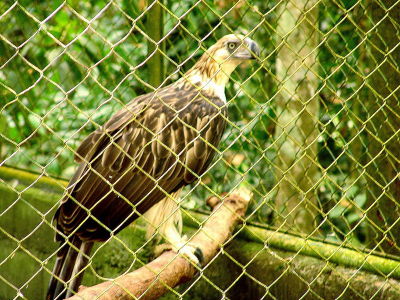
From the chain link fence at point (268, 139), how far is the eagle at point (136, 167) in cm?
19

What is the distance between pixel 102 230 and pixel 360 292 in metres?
1.29

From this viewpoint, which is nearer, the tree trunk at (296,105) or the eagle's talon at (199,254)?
the eagle's talon at (199,254)

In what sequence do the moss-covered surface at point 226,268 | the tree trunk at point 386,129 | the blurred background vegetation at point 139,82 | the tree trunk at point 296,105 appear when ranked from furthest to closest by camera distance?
the blurred background vegetation at point 139,82 < the tree trunk at point 296,105 < the tree trunk at point 386,129 < the moss-covered surface at point 226,268

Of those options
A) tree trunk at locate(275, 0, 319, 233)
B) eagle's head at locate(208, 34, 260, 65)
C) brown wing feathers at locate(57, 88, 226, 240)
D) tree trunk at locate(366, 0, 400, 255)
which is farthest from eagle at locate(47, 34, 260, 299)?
tree trunk at locate(366, 0, 400, 255)

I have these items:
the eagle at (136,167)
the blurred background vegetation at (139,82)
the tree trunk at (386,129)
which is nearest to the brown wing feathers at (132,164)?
the eagle at (136,167)

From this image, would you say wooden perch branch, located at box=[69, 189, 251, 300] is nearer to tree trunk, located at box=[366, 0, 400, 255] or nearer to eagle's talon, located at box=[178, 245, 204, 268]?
eagle's talon, located at box=[178, 245, 204, 268]

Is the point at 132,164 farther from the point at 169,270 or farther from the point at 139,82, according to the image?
the point at 139,82

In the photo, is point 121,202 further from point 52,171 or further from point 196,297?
point 52,171

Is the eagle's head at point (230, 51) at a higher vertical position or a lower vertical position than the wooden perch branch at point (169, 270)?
higher

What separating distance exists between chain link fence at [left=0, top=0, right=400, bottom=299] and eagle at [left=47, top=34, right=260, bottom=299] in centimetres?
19

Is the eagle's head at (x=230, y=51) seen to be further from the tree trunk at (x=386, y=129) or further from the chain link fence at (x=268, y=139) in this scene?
the tree trunk at (x=386, y=129)

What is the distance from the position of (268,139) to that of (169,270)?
175cm

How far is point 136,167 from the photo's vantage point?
10.7 feet

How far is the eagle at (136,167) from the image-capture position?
3.34m
